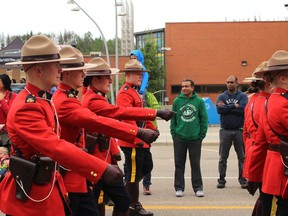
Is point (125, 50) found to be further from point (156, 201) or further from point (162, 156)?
point (156, 201)

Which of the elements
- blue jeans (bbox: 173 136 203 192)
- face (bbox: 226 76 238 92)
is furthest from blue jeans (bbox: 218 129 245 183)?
blue jeans (bbox: 173 136 203 192)

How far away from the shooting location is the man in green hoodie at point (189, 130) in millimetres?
8906

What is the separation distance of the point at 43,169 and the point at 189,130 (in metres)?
5.46

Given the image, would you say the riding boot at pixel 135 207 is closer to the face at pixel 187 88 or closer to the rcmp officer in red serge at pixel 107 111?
the rcmp officer in red serge at pixel 107 111

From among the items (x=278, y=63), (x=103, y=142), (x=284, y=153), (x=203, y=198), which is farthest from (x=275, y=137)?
(x=203, y=198)

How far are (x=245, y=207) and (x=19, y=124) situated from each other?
17.2 feet

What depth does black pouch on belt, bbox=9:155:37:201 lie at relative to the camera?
3623mm

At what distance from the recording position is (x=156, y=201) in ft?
27.6

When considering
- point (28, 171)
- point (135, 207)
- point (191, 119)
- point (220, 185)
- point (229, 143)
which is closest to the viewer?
point (28, 171)

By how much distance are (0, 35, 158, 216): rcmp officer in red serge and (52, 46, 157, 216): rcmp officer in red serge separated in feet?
2.06

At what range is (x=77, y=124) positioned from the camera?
4.61 metres

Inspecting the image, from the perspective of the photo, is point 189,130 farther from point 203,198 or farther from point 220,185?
point 220,185

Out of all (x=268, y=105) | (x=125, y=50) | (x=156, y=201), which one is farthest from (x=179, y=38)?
(x=268, y=105)

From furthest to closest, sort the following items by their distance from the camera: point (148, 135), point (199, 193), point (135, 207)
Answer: point (199, 193) < point (135, 207) < point (148, 135)
